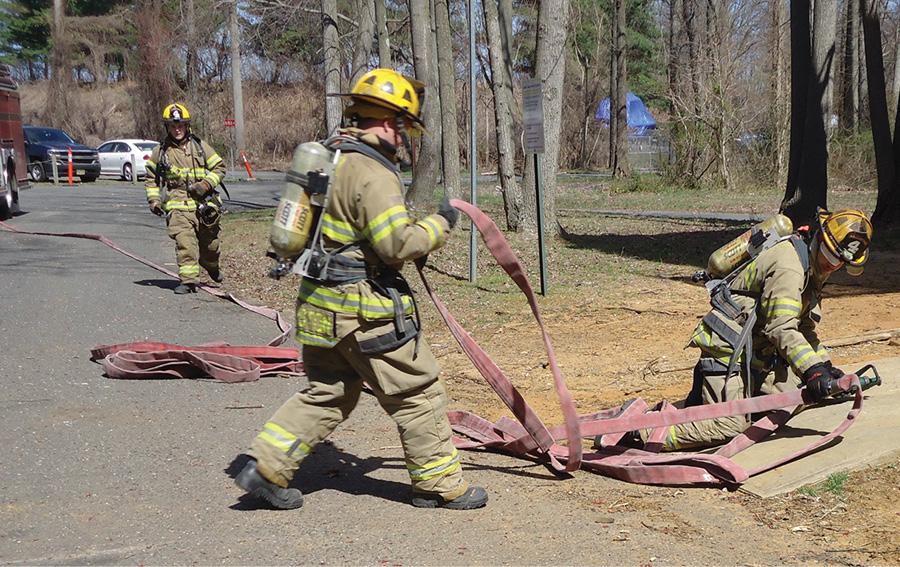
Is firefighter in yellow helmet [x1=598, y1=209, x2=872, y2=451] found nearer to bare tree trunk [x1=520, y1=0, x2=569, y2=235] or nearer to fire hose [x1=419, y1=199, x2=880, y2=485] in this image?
fire hose [x1=419, y1=199, x2=880, y2=485]

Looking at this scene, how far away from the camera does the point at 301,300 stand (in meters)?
4.21

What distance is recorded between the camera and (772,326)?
187 inches

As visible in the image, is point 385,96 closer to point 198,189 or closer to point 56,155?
point 198,189

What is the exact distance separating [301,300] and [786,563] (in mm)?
Answer: 2438

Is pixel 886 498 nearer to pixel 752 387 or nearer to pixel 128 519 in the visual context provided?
pixel 752 387

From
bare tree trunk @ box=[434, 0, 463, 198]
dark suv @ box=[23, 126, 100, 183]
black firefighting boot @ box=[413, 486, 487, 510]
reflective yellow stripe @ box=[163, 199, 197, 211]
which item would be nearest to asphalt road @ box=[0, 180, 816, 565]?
black firefighting boot @ box=[413, 486, 487, 510]

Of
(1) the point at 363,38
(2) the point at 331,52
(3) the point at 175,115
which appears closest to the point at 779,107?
(1) the point at 363,38

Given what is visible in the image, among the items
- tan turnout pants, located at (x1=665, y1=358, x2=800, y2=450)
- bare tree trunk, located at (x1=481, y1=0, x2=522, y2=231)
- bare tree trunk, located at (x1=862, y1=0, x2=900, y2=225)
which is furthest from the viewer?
bare tree trunk, located at (x1=481, y1=0, x2=522, y2=231)

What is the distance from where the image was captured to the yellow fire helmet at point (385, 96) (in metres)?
4.11

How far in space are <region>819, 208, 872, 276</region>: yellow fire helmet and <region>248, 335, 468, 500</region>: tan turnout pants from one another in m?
2.22

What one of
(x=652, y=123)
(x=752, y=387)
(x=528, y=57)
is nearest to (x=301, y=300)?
(x=752, y=387)

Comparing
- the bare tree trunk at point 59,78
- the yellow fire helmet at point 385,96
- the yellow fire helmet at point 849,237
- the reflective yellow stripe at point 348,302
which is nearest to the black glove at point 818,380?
the yellow fire helmet at point 849,237

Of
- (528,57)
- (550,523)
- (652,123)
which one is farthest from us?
(528,57)

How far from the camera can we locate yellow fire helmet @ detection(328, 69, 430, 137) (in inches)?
162
